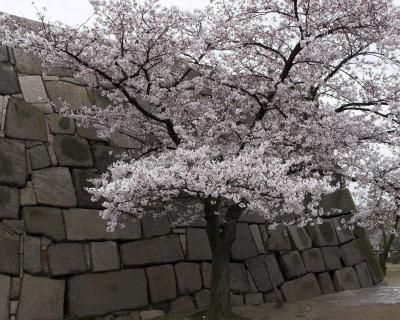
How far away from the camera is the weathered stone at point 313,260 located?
32.1 ft

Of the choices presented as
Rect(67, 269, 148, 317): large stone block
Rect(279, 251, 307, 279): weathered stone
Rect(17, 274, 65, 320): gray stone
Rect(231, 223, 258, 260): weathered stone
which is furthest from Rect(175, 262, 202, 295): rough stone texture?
Rect(279, 251, 307, 279): weathered stone

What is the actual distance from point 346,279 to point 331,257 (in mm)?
579

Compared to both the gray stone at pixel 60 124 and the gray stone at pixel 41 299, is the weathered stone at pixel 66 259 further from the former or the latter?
the gray stone at pixel 60 124

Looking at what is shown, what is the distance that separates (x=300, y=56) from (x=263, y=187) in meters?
2.83

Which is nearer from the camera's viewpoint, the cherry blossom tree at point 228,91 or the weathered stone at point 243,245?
the cherry blossom tree at point 228,91

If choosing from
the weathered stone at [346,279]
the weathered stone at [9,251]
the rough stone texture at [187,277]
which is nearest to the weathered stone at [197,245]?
the rough stone texture at [187,277]

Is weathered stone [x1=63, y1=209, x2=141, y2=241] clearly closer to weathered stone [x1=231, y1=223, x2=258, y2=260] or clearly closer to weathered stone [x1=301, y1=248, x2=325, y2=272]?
weathered stone [x1=231, y1=223, x2=258, y2=260]

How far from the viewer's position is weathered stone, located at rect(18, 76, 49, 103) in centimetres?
726

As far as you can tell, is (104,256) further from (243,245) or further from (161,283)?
(243,245)

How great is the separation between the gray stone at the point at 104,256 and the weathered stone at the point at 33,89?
8.03ft

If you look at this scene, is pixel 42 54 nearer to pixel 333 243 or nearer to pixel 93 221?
pixel 93 221

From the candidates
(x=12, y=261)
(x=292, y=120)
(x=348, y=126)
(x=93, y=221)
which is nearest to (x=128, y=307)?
(x=93, y=221)

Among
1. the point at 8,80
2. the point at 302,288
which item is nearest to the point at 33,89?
the point at 8,80

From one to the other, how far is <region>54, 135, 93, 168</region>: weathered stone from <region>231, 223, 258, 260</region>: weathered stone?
3121mm
